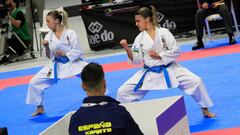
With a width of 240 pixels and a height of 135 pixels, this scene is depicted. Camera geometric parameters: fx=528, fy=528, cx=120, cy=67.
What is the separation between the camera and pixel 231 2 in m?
12.4

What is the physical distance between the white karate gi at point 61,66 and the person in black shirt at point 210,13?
4.30m

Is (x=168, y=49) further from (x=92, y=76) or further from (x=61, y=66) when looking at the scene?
(x=92, y=76)

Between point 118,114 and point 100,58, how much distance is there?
901cm

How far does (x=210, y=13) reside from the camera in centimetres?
1206

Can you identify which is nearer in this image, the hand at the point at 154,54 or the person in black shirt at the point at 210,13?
the hand at the point at 154,54

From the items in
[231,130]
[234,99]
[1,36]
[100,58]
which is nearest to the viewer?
[231,130]

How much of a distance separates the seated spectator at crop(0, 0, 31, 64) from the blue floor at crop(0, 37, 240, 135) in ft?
10.9

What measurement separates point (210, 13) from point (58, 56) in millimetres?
4886

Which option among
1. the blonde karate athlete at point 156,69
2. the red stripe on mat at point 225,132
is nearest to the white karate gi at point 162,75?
the blonde karate athlete at point 156,69

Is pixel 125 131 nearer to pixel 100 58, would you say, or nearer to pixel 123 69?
pixel 123 69

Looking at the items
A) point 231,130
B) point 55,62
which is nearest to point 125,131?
point 231,130

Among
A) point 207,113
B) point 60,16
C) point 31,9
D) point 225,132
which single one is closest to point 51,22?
point 60,16

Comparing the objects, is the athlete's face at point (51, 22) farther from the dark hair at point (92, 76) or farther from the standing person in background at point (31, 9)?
the standing person in background at point (31, 9)

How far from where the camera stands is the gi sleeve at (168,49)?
6793 millimetres
